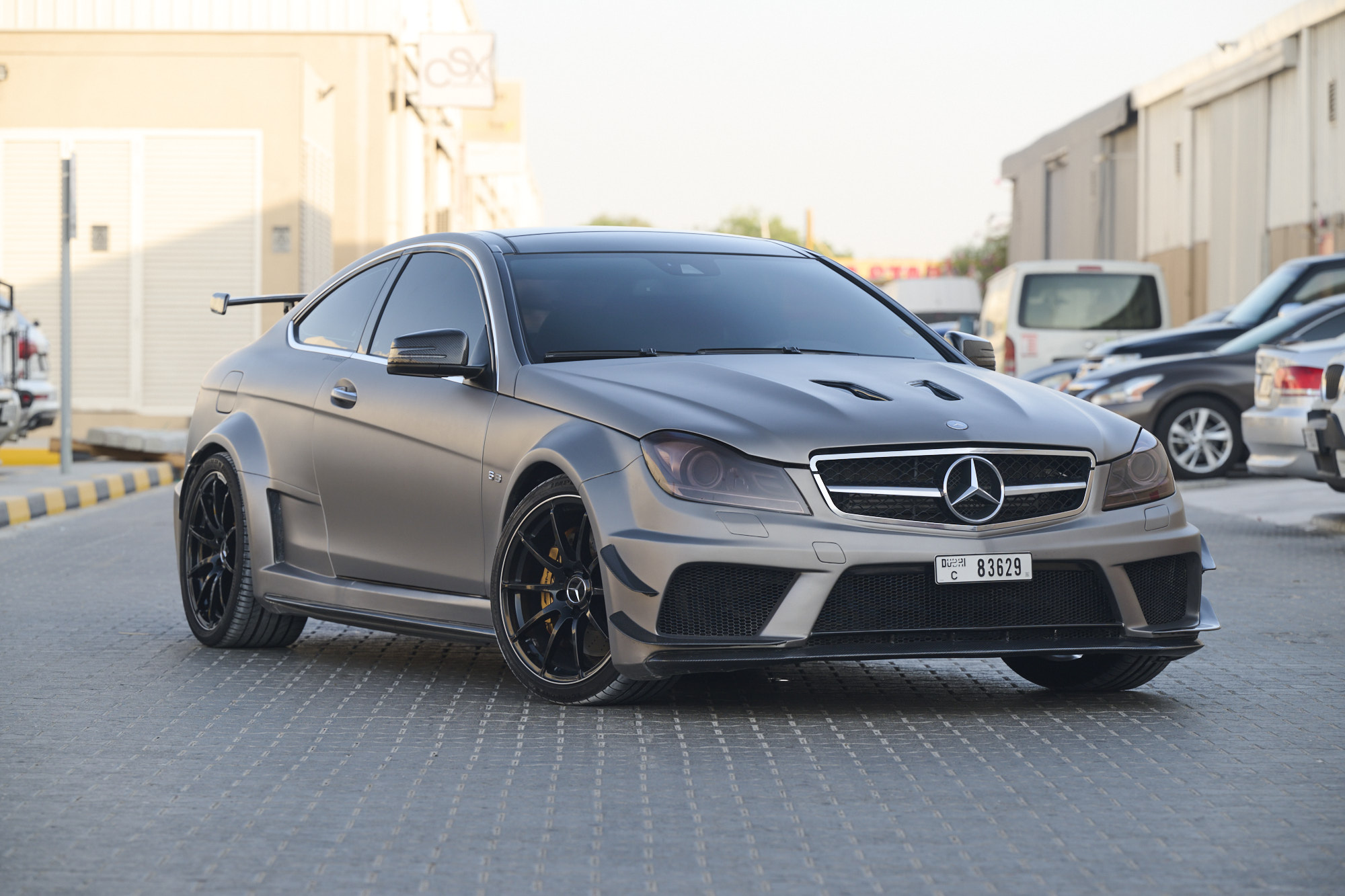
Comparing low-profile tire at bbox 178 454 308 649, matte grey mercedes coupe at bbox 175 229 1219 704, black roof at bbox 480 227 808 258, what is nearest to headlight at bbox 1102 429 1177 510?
matte grey mercedes coupe at bbox 175 229 1219 704

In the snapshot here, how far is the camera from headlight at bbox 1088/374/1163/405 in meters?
17.6

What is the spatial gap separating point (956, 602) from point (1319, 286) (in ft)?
48.7

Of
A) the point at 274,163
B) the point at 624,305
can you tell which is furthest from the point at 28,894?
the point at 274,163

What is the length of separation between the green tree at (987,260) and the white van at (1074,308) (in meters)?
42.9

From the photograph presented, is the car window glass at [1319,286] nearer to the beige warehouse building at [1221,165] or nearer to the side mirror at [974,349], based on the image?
the beige warehouse building at [1221,165]

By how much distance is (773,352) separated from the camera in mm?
6688

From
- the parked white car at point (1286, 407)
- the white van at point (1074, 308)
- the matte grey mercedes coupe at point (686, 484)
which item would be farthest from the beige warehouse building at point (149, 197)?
the matte grey mercedes coupe at point (686, 484)

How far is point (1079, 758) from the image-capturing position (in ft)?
17.5

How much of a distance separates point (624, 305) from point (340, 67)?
3051 centimetres

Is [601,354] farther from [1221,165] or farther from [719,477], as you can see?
[1221,165]

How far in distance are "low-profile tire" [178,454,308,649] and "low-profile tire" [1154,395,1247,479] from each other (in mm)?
11564

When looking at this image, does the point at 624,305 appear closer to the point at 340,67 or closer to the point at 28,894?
the point at 28,894

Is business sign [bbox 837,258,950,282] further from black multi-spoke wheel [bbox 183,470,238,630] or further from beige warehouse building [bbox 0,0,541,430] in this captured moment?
black multi-spoke wheel [bbox 183,470,238,630]

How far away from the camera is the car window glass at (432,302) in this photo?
6871mm
